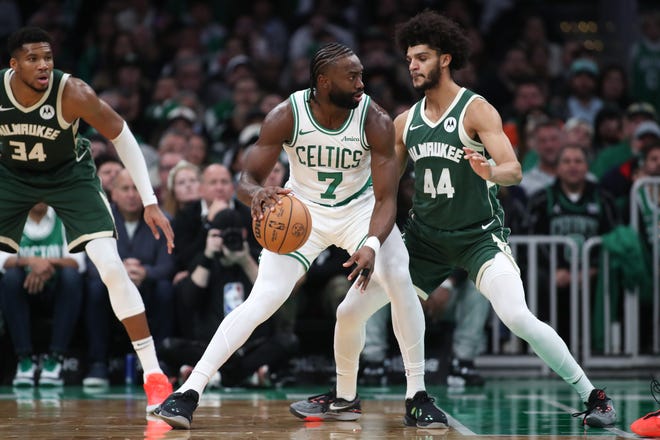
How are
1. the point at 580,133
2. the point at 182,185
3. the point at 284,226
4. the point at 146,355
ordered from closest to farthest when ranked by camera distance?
1. the point at 284,226
2. the point at 146,355
3. the point at 182,185
4. the point at 580,133

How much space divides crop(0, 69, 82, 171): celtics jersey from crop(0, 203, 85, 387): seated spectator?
2.22 meters

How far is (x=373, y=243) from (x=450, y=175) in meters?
0.71

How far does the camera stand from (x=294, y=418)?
7.00 meters

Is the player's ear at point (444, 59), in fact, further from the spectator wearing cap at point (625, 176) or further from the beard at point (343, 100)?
the spectator wearing cap at point (625, 176)

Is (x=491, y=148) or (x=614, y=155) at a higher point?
(x=614, y=155)

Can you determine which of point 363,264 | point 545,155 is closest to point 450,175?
point 363,264

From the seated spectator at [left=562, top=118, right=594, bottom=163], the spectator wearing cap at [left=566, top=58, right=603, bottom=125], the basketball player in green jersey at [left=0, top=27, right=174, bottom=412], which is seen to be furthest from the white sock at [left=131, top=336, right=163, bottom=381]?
the spectator wearing cap at [left=566, top=58, right=603, bottom=125]

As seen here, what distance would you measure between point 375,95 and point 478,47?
2.37 meters

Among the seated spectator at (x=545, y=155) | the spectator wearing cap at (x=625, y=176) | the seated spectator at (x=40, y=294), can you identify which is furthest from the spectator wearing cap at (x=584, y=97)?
the seated spectator at (x=40, y=294)

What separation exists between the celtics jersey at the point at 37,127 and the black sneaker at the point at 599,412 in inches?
138

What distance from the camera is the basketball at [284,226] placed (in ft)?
20.2

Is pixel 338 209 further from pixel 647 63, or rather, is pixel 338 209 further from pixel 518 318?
pixel 647 63

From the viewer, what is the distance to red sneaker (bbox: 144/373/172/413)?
710cm

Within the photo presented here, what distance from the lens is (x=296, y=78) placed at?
12906 mm
